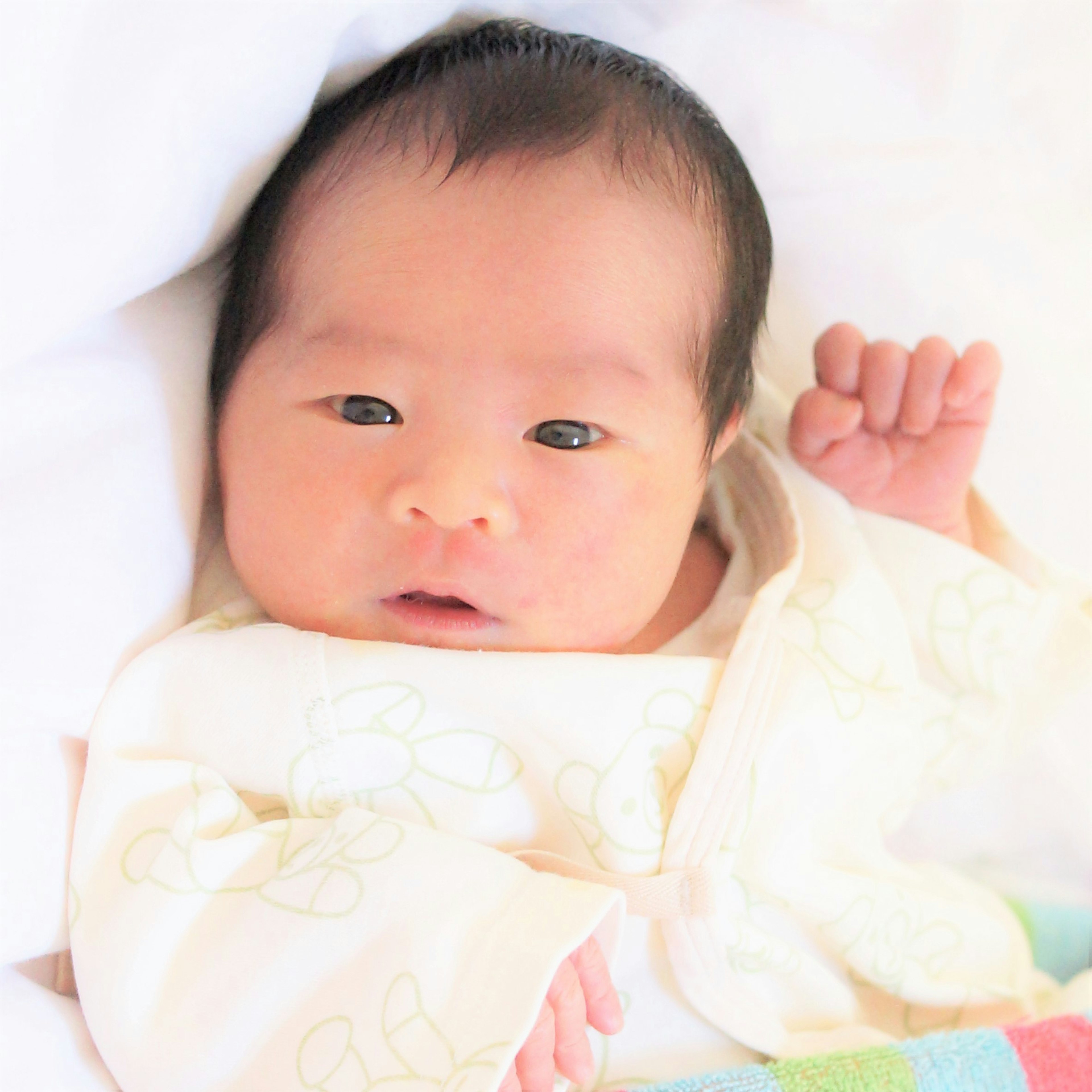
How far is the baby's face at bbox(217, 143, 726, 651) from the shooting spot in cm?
97

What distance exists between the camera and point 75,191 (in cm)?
87

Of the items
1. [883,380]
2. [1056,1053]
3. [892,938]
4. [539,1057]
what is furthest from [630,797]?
[883,380]

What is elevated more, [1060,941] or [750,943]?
[750,943]

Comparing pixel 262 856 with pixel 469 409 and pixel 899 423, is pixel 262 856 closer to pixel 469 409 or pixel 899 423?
pixel 469 409

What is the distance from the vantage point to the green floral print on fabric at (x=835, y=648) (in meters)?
1.11

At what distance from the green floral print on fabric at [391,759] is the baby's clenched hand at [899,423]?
0.57 meters

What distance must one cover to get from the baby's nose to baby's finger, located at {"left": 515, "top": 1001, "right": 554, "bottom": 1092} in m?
0.38

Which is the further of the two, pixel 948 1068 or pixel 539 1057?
pixel 948 1068

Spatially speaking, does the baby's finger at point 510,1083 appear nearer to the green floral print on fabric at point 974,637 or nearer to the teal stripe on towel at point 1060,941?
the green floral print on fabric at point 974,637

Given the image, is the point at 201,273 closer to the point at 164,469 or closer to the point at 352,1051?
the point at 164,469

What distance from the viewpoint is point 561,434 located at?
3.31ft

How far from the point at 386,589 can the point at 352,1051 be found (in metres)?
0.36

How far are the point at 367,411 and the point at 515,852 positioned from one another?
0.40 m

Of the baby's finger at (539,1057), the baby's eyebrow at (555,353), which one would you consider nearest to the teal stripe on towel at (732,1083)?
the baby's finger at (539,1057)
